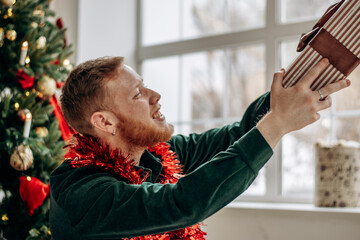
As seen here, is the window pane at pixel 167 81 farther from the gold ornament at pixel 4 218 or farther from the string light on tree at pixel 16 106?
the gold ornament at pixel 4 218

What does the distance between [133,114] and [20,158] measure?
98 cm

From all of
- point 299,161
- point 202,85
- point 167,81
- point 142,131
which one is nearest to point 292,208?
point 299,161

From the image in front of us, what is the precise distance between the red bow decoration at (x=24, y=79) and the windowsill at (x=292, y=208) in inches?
49.8

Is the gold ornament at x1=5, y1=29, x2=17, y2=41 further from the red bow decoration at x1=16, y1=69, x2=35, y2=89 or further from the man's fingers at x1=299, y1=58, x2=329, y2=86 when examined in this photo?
the man's fingers at x1=299, y1=58, x2=329, y2=86

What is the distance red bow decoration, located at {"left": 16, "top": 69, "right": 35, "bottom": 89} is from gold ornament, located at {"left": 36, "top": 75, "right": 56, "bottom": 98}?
0.04 metres

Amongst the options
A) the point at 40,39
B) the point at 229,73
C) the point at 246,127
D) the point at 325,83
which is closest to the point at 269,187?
the point at 229,73

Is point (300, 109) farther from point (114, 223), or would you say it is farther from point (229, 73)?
point (229, 73)

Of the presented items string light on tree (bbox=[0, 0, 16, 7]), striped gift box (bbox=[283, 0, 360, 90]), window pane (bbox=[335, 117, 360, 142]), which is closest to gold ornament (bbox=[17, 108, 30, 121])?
string light on tree (bbox=[0, 0, 16, 7])

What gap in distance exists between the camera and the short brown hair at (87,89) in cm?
146

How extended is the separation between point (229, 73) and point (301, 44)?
71.5 inches

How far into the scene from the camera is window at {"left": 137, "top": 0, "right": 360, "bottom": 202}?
8.74 ft

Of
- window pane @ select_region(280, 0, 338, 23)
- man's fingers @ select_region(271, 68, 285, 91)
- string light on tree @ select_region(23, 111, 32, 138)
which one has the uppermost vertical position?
window pane @ select_region(280, 0, 338, 23)

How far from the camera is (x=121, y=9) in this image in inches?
131

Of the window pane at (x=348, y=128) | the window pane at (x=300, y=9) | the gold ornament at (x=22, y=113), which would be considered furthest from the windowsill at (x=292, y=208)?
the gold ornament at (x=22, y=113)
